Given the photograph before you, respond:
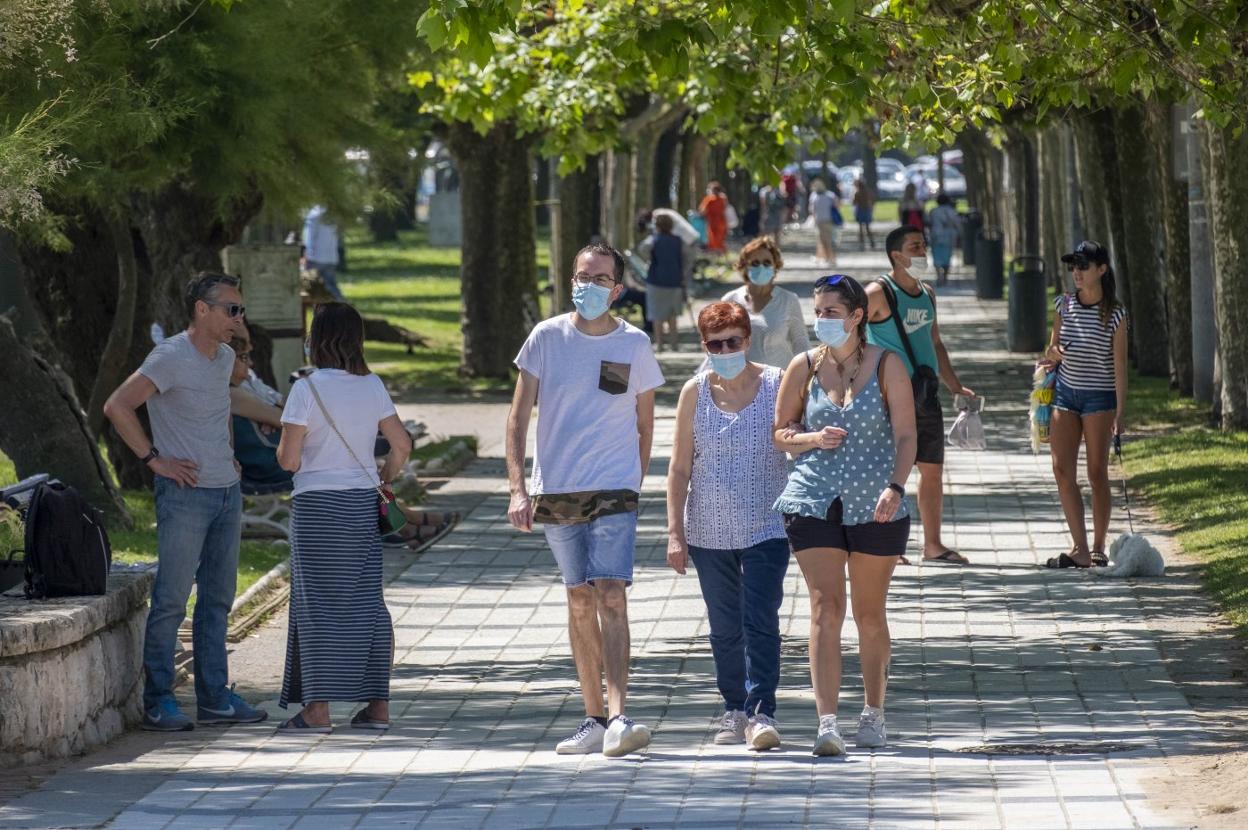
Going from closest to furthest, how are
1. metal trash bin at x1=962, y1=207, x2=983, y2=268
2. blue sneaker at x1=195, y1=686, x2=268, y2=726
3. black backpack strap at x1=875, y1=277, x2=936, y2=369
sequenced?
1. blue sneaker at x1=195, y1=686, x2=268, y2=726
2. black backpack strap at x1=875, y1=277, x2=936, y2=369
3. metal trash bin at x1=962, y1=207, x2=983, y2=268

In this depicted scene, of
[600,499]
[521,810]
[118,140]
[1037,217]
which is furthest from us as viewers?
[1037,217]

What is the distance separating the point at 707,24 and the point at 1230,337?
818cm

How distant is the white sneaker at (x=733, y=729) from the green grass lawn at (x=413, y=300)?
858cm

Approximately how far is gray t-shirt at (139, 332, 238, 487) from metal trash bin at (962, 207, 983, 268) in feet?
117

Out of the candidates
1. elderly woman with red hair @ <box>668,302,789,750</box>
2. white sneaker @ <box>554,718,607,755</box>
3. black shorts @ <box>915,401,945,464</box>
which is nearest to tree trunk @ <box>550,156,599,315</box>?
black shorts @ <box>915,401,945,464</box>

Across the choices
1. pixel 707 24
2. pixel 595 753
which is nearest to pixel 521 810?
pixel 595 753

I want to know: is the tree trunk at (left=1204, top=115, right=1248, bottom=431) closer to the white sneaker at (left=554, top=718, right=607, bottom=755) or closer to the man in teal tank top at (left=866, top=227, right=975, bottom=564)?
the man in teal tank top at (left=866, top=227, right=975, bottom=564)

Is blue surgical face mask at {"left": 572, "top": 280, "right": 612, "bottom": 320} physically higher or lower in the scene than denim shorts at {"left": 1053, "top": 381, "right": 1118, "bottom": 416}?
higher

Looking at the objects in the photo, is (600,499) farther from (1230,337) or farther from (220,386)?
(1230,337)

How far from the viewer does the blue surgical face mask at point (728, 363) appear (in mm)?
7758

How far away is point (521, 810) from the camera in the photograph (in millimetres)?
6844

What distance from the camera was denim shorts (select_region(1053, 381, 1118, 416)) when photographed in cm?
1180

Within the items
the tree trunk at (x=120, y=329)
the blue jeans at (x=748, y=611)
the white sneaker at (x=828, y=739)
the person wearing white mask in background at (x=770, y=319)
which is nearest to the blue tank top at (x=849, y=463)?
the blue jeans at (x=748, y=611)

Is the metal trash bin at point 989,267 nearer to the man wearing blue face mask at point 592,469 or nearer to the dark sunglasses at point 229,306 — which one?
the dark sunglasses at point 229,306
